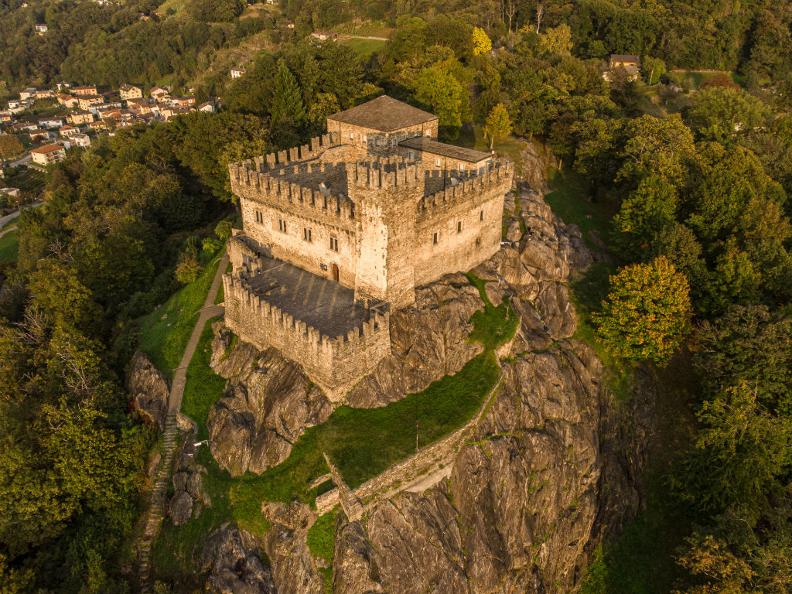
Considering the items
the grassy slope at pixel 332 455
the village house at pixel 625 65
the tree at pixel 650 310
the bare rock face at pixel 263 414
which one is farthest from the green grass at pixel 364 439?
the village house at pixel 625 65

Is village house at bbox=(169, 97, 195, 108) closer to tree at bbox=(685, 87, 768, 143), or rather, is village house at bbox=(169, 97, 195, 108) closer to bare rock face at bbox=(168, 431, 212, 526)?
tree at bbox=(685, 87, 768, 143)

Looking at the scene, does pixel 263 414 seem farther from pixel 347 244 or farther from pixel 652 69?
pixel 652 69

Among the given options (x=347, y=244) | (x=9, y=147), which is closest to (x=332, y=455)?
(x=347, y=244)

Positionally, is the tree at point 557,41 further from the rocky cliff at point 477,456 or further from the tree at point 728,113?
the rocky cliff at point 477,456

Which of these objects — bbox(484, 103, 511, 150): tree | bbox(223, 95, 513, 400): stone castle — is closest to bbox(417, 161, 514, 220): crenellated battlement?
bbox(223, 95, 513, 400): stone castle

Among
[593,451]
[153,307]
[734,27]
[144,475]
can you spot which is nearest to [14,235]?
[153,307]

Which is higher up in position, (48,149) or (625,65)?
(625,65)
